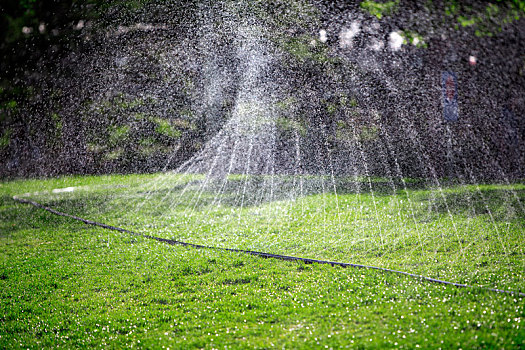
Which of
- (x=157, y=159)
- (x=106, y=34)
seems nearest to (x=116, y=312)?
(x=157, y=159)

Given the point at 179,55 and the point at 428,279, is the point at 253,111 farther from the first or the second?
the point at 428,279

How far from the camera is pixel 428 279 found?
509cm

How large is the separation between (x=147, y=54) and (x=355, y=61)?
7.84m

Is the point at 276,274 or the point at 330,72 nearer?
the point at 276,274

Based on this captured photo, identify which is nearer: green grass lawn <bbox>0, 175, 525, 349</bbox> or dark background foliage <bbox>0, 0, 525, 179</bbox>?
green grass lawn <bbox>0, 175, 525, 349</bbox>

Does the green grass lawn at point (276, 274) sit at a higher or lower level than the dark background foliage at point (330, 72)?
lower

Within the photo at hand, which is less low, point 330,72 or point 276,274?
point 330,72

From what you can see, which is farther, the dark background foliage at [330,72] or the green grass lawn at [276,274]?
the dark background foliage at [330,72]

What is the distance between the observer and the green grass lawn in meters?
4.20

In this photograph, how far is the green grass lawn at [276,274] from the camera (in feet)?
13.8

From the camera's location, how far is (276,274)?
5762mm

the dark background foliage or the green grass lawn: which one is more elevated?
the dark background foliage

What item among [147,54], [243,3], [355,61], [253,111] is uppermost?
[243,3]

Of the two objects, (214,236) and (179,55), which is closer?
(214,236)
